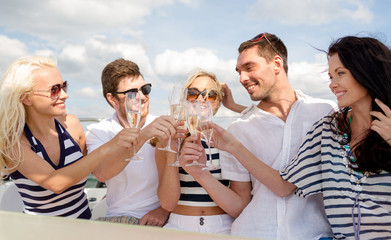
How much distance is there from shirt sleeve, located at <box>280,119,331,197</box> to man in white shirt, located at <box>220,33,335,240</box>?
0.65 ft

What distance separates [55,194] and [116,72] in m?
1.05

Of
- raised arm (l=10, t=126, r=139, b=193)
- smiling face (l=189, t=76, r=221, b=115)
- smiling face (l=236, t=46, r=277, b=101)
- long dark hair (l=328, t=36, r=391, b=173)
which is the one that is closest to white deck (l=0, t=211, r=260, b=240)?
raised arm (l=10, t=126, r=139, b=193)

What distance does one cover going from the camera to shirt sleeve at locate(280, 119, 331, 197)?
1.96 m

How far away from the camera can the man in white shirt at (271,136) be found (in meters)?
2.16

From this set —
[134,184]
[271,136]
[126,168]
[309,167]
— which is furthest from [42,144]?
[309,167]

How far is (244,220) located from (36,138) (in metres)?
1.48

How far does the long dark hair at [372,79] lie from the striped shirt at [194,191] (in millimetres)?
916

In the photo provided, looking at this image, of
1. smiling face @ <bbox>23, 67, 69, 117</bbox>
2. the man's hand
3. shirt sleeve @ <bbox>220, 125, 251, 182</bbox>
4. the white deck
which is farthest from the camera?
the man's hand

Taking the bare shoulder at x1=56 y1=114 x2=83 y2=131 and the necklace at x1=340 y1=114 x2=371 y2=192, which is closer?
the necklace at x1=340 y1=114 x2=371 y2=192

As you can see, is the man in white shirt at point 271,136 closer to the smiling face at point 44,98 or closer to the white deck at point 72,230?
the white deck at point 72,230

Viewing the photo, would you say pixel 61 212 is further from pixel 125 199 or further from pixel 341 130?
pixel 341 130

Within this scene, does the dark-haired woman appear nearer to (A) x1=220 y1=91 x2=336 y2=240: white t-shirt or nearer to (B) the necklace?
(B) the necklace

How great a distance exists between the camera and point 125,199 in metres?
2.65

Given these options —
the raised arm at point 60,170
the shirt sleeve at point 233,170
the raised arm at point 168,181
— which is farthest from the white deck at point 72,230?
the shirt sleeve at point 233,170
